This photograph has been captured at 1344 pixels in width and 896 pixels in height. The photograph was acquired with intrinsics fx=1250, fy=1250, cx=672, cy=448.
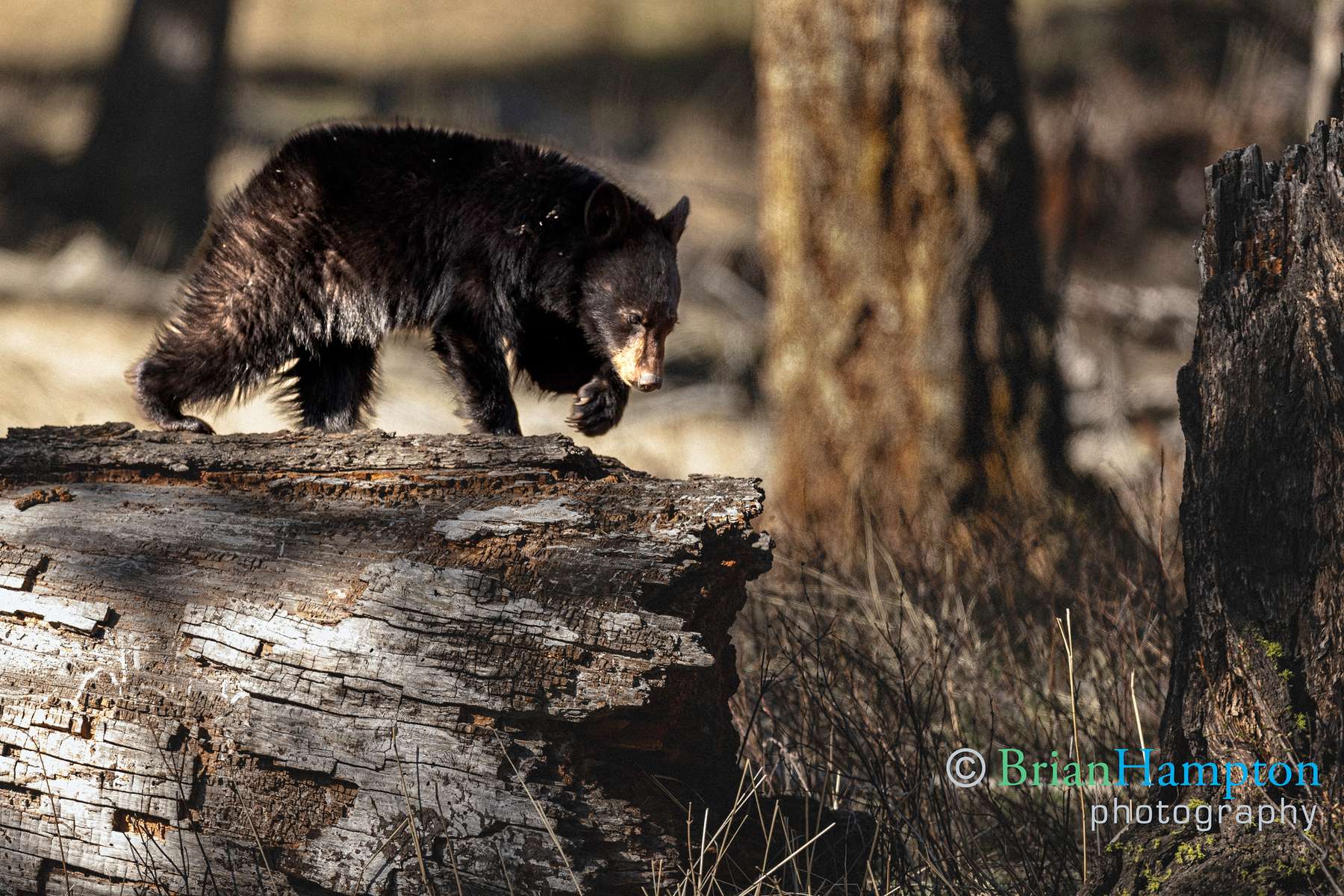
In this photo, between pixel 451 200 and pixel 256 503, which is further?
pixel 451 200

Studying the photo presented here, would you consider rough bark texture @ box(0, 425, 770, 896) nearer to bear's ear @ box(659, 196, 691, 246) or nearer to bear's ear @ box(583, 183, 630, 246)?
bear's ear @ box(583, 183, 630, 246)

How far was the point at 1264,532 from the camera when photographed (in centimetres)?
230

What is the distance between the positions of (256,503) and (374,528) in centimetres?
34

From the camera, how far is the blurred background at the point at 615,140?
9312 millimetres

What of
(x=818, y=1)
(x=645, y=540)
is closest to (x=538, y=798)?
(x=645, y=540)

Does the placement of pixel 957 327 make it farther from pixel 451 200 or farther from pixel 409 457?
pixel 409 457

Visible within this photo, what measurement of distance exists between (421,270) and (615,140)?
10.5 metres

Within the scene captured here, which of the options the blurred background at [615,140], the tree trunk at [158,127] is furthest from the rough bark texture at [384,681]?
the tree trunk at [158,127]

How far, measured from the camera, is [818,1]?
19.4 ft

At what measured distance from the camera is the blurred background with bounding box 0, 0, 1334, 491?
30.6 ft

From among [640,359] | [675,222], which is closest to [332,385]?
[640,359]

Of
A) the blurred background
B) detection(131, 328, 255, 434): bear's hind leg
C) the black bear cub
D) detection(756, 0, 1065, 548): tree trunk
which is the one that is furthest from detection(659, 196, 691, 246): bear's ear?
the blurred background

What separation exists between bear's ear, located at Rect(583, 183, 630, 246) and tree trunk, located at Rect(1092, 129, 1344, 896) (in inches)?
64.8

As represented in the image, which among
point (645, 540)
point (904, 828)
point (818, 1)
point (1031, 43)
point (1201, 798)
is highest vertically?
point (1031, 43)
